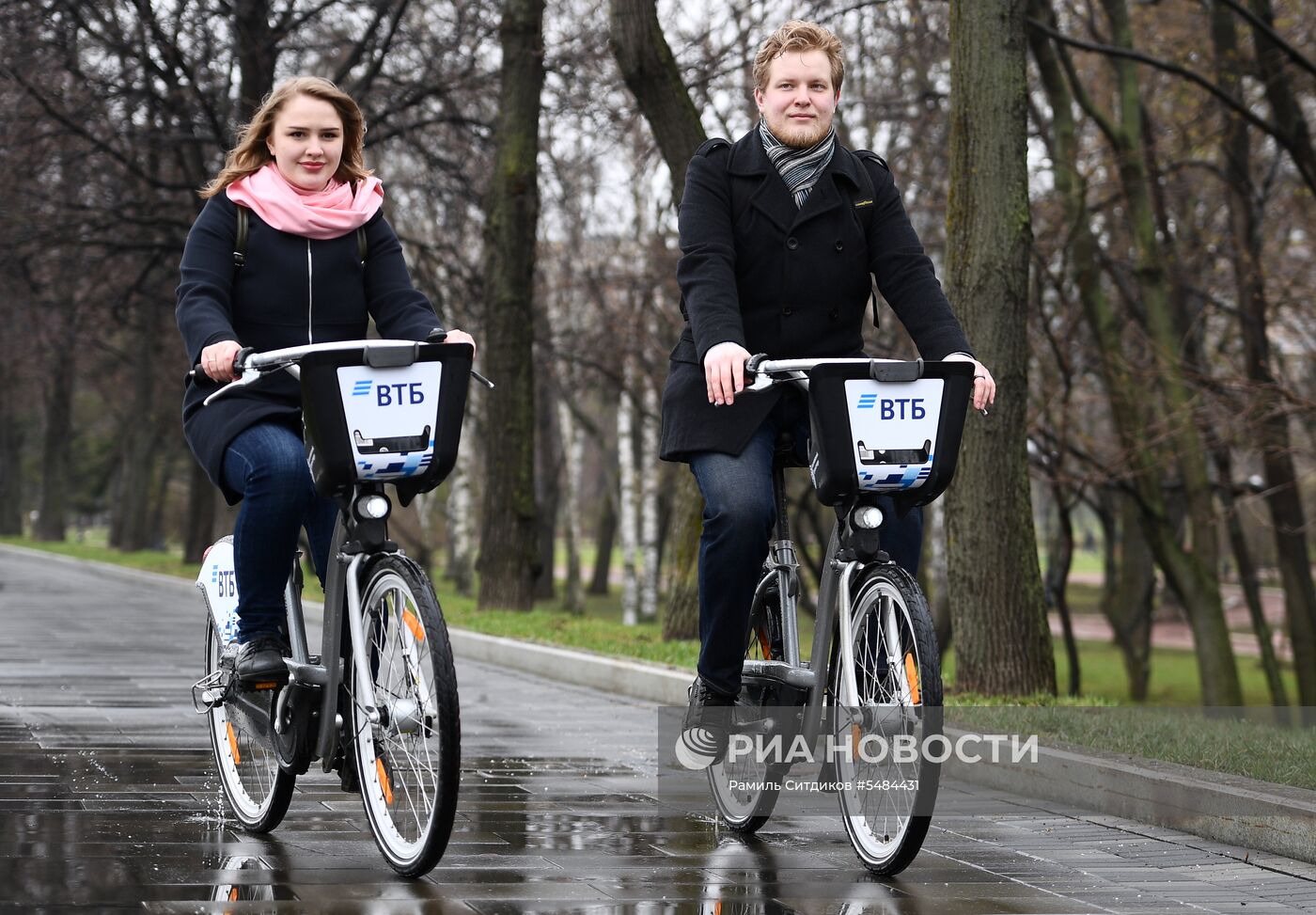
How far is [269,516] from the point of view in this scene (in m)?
4.91

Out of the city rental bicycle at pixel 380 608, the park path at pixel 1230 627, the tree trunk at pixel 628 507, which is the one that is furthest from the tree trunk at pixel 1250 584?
the city rental bicycle at pixel 380 608

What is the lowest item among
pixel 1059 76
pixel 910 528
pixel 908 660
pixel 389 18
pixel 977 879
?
pixel 977 879

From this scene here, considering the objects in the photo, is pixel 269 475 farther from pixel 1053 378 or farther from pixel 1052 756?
pixel 1053 378

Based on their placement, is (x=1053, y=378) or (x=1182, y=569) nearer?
(x=1182, y=569)

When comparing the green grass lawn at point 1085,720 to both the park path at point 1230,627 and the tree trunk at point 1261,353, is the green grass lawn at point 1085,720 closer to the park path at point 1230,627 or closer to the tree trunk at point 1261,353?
the tree trunk at point 1261,353

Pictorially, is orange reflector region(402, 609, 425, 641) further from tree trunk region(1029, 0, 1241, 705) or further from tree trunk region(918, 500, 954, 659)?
tree trunk region(918, 500, 954, 659)

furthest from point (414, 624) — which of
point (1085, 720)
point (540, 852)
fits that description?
point (1085, 720)

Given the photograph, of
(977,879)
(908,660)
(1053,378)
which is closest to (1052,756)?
(977,879)

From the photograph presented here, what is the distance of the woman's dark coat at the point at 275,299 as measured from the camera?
4996 millimetres

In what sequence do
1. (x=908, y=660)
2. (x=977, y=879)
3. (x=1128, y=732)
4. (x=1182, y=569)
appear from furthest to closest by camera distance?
(x=1182, y=569), (x=1128, y=732), (x=977, y=879), (x=908, y=660)

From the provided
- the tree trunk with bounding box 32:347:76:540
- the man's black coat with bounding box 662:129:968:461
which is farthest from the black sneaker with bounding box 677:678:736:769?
the tree trunk with bounding box 32:347:76:540

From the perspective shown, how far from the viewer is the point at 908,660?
4527 millimetres

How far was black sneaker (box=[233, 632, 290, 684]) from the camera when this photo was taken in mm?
5086

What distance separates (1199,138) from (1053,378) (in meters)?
3.21
